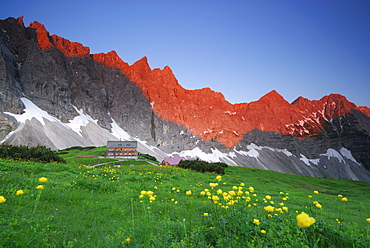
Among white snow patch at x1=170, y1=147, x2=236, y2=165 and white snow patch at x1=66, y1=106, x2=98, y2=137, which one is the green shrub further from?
white snow patch at x1=170, y1=147, x2=236, y2=165

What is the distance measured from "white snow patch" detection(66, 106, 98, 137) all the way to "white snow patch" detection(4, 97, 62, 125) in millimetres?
10285

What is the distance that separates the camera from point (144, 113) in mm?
187500

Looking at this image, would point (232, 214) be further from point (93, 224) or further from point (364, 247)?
point (93, 224)

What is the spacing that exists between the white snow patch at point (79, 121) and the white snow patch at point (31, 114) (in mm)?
10285

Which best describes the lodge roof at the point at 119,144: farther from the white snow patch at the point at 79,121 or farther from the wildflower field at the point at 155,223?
the wildflower field at the point at 155,223

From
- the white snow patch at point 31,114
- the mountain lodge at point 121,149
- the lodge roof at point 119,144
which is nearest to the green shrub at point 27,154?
the mountain lodge at point 121,149

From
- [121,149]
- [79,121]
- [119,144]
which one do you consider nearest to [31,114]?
[79,121]

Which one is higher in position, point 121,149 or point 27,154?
point 27,154

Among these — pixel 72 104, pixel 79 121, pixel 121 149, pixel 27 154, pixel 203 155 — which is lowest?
pixel 203 155

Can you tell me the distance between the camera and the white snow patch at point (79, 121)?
13209cm

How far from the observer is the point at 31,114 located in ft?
366

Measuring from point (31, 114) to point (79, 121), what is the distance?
3058 cm

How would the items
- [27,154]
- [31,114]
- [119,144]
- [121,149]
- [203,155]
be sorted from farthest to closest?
[203,155]
[31,114]
[121,149]
[119,144]
[27,154]

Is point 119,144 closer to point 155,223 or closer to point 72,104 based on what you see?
point 155,223
